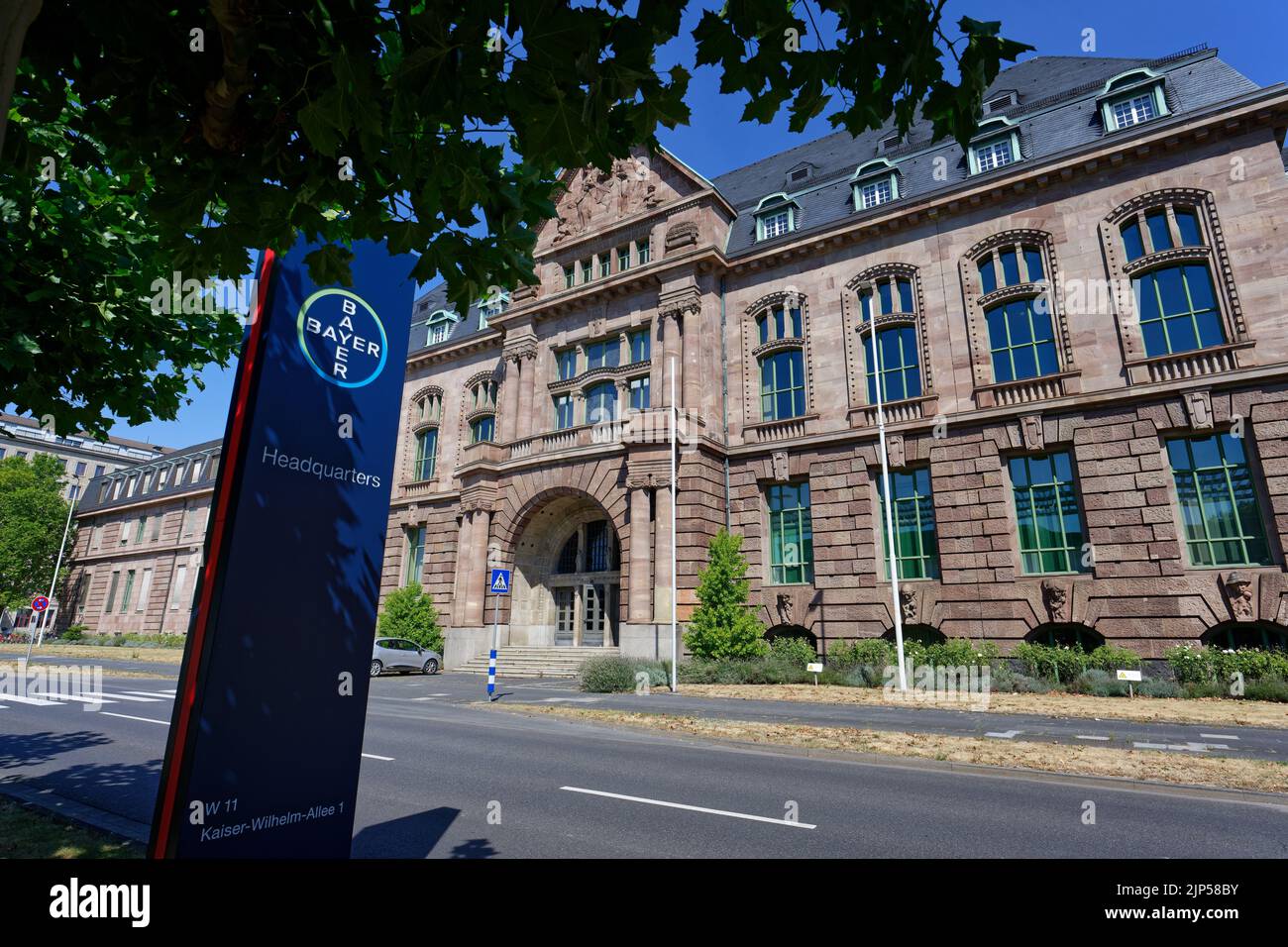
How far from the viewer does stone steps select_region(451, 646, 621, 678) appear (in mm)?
24266

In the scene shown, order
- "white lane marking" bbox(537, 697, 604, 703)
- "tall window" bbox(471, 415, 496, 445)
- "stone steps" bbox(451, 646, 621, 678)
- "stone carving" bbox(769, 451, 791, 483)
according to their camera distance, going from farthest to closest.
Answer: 1. "tall window" bbox(471, 415, 496, 445)
2. "stone steps" bbox(451, 646, 621, 678)
3. "stone carving" bbox(769, 451, 791, 483)
4. "white lane marking" bbox(537, 697, 604, 703)

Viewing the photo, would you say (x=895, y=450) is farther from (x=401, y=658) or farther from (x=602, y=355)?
(x=401, y=658)

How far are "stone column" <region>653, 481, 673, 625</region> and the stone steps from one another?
158 inches

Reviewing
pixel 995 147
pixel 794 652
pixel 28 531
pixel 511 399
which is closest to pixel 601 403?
pixel 511 399

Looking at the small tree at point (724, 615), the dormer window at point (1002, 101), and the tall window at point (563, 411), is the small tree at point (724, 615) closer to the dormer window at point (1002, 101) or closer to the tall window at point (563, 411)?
the tall window at point (563, 411)

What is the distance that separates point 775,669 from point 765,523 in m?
6.14

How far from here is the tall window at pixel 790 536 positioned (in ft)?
74.9

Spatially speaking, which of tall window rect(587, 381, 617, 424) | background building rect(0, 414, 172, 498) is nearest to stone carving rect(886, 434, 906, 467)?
tall window rect(587, 381, 617, 424)

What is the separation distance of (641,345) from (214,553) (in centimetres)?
2465

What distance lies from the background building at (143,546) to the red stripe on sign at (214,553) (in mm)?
52921

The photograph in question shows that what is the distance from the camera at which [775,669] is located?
760 inches

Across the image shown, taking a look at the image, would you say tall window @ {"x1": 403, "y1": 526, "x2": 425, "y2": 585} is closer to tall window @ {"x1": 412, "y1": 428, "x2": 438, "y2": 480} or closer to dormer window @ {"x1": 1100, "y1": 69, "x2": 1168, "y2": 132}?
tall window @ {"x1": 412, "y1": 428, "x2": 438, "y2": 480}

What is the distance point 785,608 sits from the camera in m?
22.2
